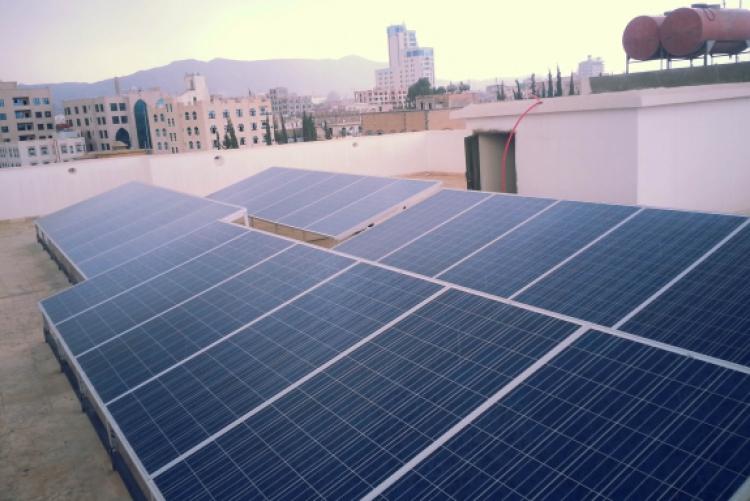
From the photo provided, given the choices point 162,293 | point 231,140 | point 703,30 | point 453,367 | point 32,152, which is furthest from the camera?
point 32,152

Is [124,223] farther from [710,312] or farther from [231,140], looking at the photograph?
[231,140]

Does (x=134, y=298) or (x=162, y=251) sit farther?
(x=162, y=251)

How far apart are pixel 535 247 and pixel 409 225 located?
379 cm

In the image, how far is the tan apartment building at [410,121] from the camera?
70.9 metres

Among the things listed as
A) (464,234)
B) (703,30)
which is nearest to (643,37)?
(703,30)

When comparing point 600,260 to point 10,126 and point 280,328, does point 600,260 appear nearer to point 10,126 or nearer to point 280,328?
point 280,328

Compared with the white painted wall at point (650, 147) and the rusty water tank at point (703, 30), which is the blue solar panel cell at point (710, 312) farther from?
the rusty water tank at point (703, 30)

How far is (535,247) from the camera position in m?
10.3

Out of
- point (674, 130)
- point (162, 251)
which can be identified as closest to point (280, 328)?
point (162, 251)

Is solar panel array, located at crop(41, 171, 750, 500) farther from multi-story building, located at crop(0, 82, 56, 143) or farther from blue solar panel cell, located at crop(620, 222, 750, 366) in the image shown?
multi-story building, located at crop(0, 82, 56, 143)

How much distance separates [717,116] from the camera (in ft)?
56.2

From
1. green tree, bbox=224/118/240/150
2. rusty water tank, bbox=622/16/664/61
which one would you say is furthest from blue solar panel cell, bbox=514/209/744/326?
green tree, bbox=224/118/240/150

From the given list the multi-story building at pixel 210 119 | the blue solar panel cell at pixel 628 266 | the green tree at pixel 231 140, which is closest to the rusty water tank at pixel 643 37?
the blue solar panel cell at pixel 628 266

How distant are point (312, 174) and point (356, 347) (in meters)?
16.7
